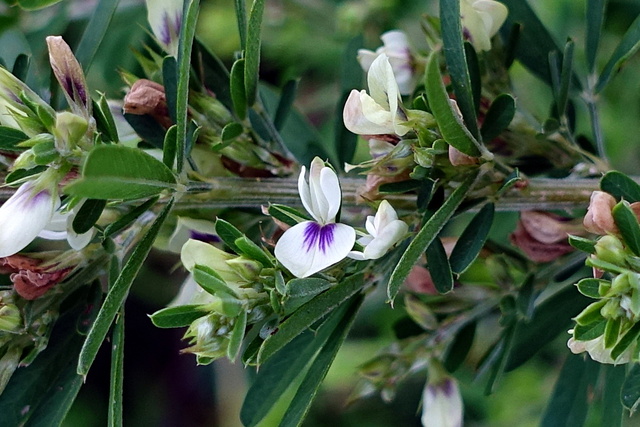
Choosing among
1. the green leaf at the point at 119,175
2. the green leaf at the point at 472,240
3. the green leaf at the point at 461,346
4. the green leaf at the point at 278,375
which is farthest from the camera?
the green leaf at the point at 461,346

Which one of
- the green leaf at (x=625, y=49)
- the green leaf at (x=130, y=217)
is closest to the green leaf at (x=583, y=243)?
the green leaf at (x=625, y=49)

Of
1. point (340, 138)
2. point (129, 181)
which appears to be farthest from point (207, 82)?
point (129, 181)

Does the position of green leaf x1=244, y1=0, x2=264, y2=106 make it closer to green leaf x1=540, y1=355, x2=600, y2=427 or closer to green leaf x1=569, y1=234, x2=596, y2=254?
green leaf x1=569, y1=234, x2=596, y2=254

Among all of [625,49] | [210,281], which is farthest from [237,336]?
[625,49]

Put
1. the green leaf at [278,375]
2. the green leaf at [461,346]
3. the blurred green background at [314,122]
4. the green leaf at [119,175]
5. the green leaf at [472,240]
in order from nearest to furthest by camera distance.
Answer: the green leaf at [119,175]
the green leaf at [472,240]
the green leaf at [278,375]
the green leaf at [461,346]
the blurred green background at [314,122]

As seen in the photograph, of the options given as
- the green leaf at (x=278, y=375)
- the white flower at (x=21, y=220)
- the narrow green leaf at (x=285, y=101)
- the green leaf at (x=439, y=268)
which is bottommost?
the green leaf at (x=278, y=375)

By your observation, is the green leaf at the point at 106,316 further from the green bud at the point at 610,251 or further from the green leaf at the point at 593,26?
the green leaf at the point at 593,26

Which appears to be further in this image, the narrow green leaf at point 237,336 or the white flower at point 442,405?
the white flower at point 442,405
